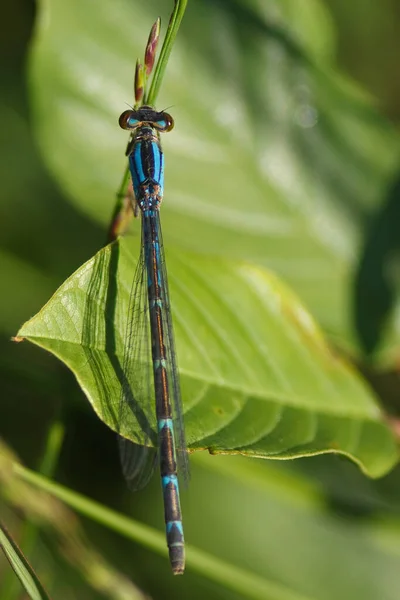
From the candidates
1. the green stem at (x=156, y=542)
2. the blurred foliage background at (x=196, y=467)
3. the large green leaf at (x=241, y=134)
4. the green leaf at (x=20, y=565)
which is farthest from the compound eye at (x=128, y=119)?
the green leaf at (x=20, y=565)

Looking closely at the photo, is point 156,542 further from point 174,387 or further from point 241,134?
point 241,134

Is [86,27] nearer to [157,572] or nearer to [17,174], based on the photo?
[17,174]

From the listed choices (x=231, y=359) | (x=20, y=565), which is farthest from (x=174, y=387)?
(x=20, y=565)

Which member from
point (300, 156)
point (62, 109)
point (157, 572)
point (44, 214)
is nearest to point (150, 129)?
point (62, 109)

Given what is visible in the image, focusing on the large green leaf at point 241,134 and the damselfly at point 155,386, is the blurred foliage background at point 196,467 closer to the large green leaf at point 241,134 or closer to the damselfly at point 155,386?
the large green leaf at point 241,134

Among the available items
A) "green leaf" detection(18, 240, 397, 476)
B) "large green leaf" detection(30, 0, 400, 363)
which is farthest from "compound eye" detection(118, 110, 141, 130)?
"green leaf" detection(18, 240, 397, 476)
